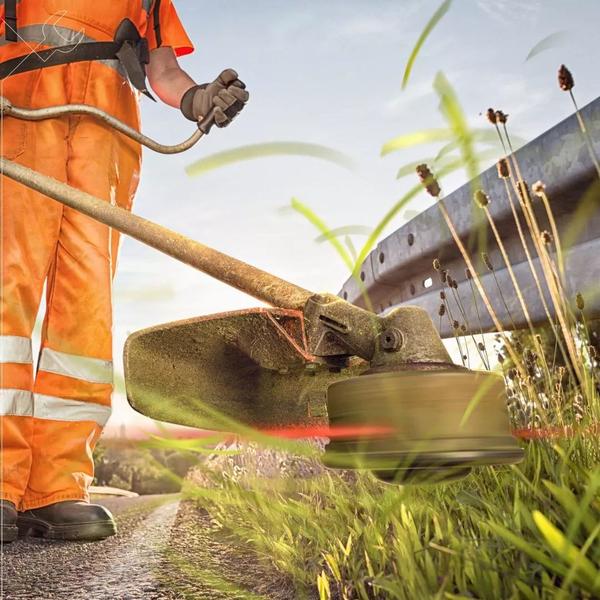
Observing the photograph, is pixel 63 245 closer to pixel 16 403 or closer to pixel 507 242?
pixel 16 403

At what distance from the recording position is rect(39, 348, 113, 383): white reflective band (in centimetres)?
273

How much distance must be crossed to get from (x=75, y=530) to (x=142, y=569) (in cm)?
45

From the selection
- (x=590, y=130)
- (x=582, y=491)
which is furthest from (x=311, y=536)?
(x=590, y=130)

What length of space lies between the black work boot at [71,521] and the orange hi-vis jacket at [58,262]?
42 mm

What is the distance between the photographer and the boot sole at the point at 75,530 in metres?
2.56

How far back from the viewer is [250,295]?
1.58 m

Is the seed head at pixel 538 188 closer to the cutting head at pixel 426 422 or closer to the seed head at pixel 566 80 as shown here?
the seed head at pixel 566 80

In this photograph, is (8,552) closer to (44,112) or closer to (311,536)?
(311,536)

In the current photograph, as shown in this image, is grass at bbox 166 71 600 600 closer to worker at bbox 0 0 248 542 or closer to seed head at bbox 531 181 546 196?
seed head at bbox 531 181 546 196

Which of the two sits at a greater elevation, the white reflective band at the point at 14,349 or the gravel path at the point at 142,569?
the white reflective band at the point at 14,349

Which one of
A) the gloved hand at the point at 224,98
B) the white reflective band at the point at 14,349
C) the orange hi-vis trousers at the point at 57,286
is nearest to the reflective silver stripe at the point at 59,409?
the orange hi-vis trousers at the point at 57,286

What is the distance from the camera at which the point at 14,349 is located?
8.63 ft

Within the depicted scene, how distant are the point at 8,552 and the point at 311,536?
3.89ft

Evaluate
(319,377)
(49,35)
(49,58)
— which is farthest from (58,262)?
(319,377)
